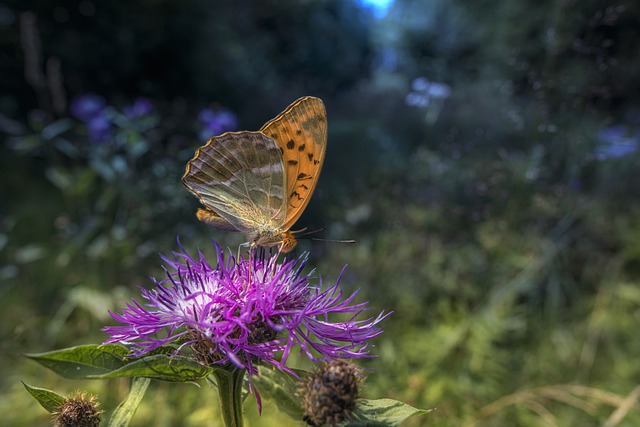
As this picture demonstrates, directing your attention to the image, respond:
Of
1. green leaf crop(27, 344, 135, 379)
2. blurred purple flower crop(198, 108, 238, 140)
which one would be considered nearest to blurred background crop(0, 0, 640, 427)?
blurred purple flower crop(198, 108, 238, 140)

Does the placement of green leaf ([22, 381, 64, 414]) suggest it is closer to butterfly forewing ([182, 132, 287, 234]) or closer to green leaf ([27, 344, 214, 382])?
green leaf ([27, 344, 214, 382])

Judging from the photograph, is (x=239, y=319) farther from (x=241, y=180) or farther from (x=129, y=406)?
(x=241, y=180)

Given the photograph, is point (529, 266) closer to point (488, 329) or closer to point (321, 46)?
point (488, 329)

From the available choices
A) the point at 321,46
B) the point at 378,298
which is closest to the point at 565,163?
the point at 378,298

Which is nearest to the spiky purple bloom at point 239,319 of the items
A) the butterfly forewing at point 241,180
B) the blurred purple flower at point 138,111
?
the butterfly forewing at point 241,180

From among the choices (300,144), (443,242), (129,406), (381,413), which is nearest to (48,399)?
(129,406)

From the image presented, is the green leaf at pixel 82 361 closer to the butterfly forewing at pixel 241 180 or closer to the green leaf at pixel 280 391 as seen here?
the green leaf at pixel 280 391
